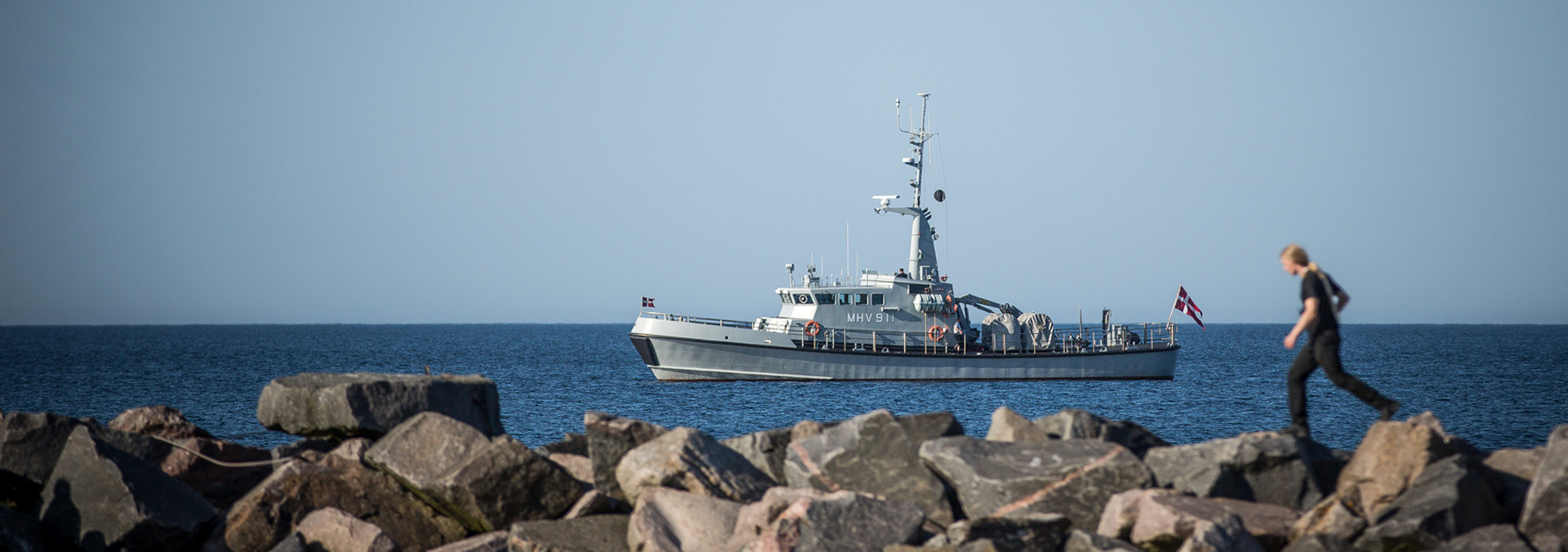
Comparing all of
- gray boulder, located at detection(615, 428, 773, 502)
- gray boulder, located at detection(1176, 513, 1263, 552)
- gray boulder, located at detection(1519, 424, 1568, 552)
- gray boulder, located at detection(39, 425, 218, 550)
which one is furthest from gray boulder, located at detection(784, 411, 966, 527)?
gray boulder, located at detection(39, 425, 218, 550)

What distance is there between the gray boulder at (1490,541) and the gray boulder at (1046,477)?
1562mm

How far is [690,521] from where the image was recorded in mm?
6855

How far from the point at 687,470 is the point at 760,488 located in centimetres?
54

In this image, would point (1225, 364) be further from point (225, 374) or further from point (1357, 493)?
point (1357, 493)

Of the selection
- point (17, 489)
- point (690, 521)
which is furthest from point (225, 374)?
point (690, 521)

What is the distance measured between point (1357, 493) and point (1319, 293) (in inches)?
56.9

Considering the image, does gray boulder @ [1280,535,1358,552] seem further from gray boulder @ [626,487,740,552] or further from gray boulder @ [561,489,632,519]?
gray boulder @ [561,489,632,519]

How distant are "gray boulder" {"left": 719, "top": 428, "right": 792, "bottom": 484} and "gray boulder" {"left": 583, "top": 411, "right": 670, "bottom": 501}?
2.17ft

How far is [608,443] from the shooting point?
7.93 metres

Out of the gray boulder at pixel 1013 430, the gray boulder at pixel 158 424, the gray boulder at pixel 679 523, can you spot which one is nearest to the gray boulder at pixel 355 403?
the gray boulder at pixel 158 424

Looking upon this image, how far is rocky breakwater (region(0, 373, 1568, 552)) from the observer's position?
5.98 m

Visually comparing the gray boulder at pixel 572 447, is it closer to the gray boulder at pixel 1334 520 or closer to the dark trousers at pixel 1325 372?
the dark trousers at pixel 1325 372

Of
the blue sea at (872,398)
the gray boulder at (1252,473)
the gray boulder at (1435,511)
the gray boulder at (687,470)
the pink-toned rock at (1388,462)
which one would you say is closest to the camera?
the gray boulder at (1435,511)

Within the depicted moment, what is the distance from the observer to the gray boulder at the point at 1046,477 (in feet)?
21.6
